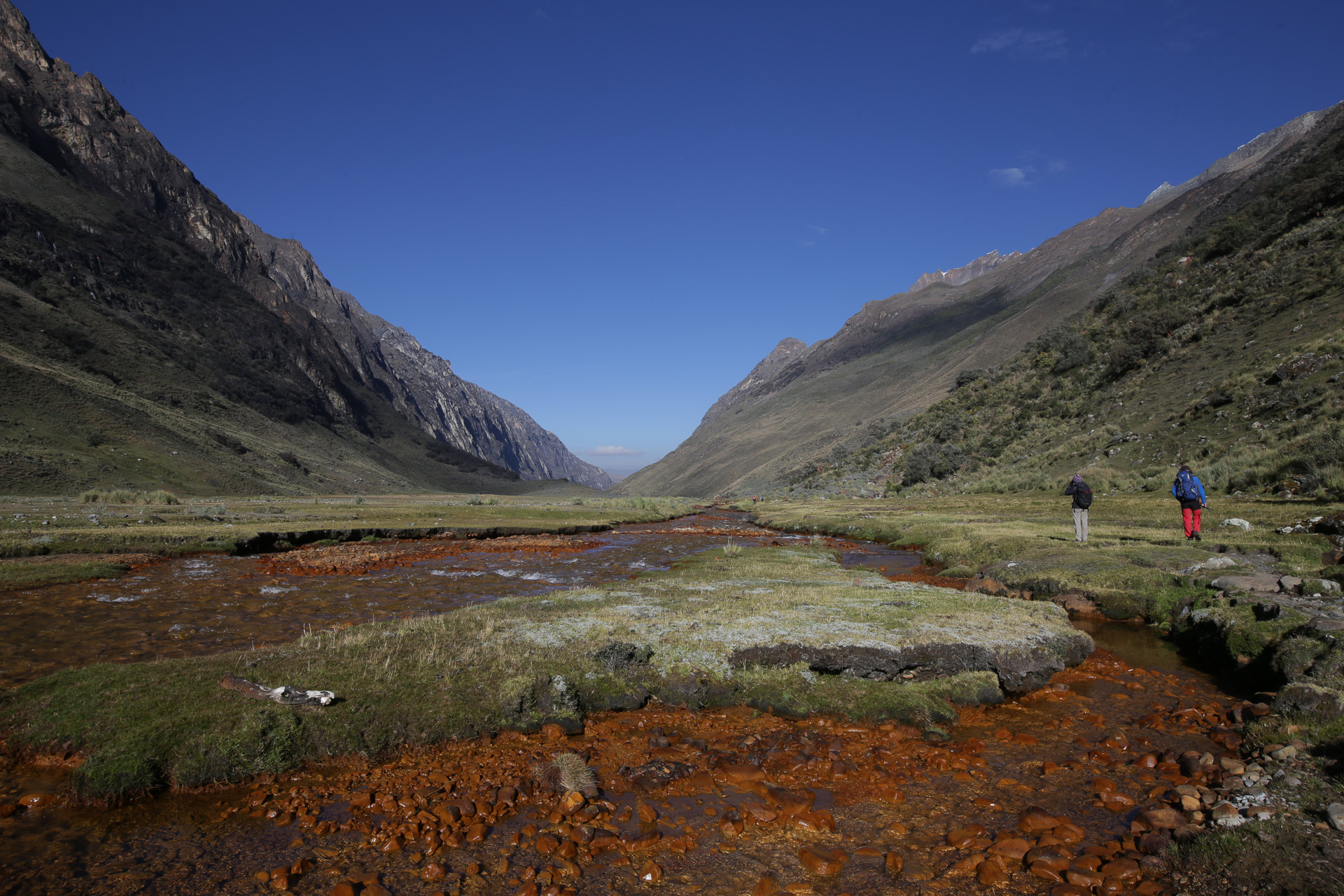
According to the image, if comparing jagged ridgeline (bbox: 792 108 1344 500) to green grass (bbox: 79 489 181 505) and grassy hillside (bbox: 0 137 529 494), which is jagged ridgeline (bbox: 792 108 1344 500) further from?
grassy hillside (bbox: 0 137 529 494)

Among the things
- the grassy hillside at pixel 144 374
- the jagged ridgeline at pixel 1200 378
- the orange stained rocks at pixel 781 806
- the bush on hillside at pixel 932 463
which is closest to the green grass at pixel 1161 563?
the orange stained rocks at pixel 781 806

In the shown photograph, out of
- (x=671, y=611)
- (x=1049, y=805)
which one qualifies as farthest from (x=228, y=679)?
(x=1049, y=805)

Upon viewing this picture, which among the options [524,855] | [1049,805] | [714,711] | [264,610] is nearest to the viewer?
[524,855]

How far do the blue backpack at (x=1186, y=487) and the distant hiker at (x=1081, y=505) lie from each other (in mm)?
2589

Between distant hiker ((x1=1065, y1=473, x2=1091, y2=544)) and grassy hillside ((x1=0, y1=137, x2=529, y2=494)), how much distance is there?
85.5 m

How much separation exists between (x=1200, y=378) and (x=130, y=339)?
160168 mm

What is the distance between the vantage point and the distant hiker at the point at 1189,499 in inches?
790

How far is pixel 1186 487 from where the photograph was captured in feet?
66.1

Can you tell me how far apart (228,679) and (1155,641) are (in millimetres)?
19744

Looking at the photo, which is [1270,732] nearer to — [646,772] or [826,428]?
[646,772]

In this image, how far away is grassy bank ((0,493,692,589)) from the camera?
22895 mm

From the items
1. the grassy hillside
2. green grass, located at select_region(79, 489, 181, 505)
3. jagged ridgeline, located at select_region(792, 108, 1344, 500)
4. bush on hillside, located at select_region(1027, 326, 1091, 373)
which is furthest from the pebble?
the grassy hillside

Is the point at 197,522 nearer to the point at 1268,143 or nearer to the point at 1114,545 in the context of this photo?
the point at 1114,545

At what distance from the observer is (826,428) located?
15612 centimetres
